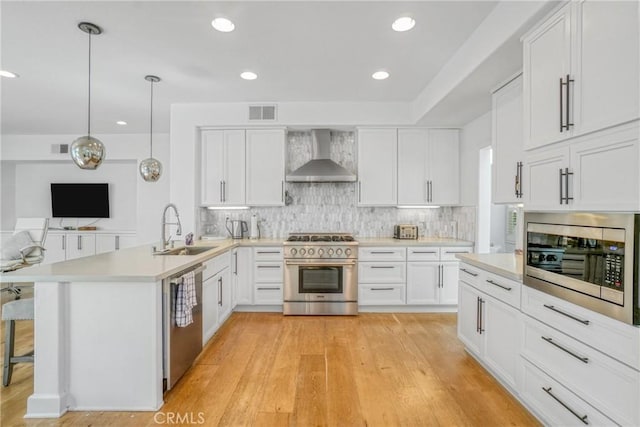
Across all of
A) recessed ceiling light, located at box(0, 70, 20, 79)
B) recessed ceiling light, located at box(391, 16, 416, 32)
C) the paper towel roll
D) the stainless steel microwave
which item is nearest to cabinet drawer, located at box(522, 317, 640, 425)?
the stainless steel microwave

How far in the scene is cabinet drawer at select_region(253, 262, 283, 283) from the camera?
3.91 m

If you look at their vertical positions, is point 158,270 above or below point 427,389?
above

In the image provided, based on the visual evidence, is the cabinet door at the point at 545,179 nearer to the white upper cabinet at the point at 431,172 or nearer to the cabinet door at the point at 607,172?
the cabinet door at the point at 607,172

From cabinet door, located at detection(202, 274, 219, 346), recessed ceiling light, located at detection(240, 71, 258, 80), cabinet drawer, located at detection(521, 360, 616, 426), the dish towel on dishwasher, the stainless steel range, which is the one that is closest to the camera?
cabinet drawer, located at detection(521, 360, 616, 426)

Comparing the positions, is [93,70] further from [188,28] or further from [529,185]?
[529,185]

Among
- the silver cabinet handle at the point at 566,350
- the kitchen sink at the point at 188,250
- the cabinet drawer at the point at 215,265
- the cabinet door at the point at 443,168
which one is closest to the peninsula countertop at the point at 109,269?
the cabinet drawer at the point at 215,265

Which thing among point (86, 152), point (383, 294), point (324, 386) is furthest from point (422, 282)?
point (86, 152)

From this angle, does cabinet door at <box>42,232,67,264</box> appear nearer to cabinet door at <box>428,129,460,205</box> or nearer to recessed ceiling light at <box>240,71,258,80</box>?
recessed ceiling light at <box>240,71,258,80</box>

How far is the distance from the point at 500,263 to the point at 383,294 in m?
1.75

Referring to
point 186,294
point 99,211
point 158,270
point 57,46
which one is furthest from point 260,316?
point 99,211

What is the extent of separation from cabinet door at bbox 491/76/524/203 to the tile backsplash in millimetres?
1852

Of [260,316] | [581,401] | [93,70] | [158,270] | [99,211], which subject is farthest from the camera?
[99,211]

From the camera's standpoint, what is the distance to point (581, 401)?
4.92 feet

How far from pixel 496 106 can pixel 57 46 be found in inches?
157
